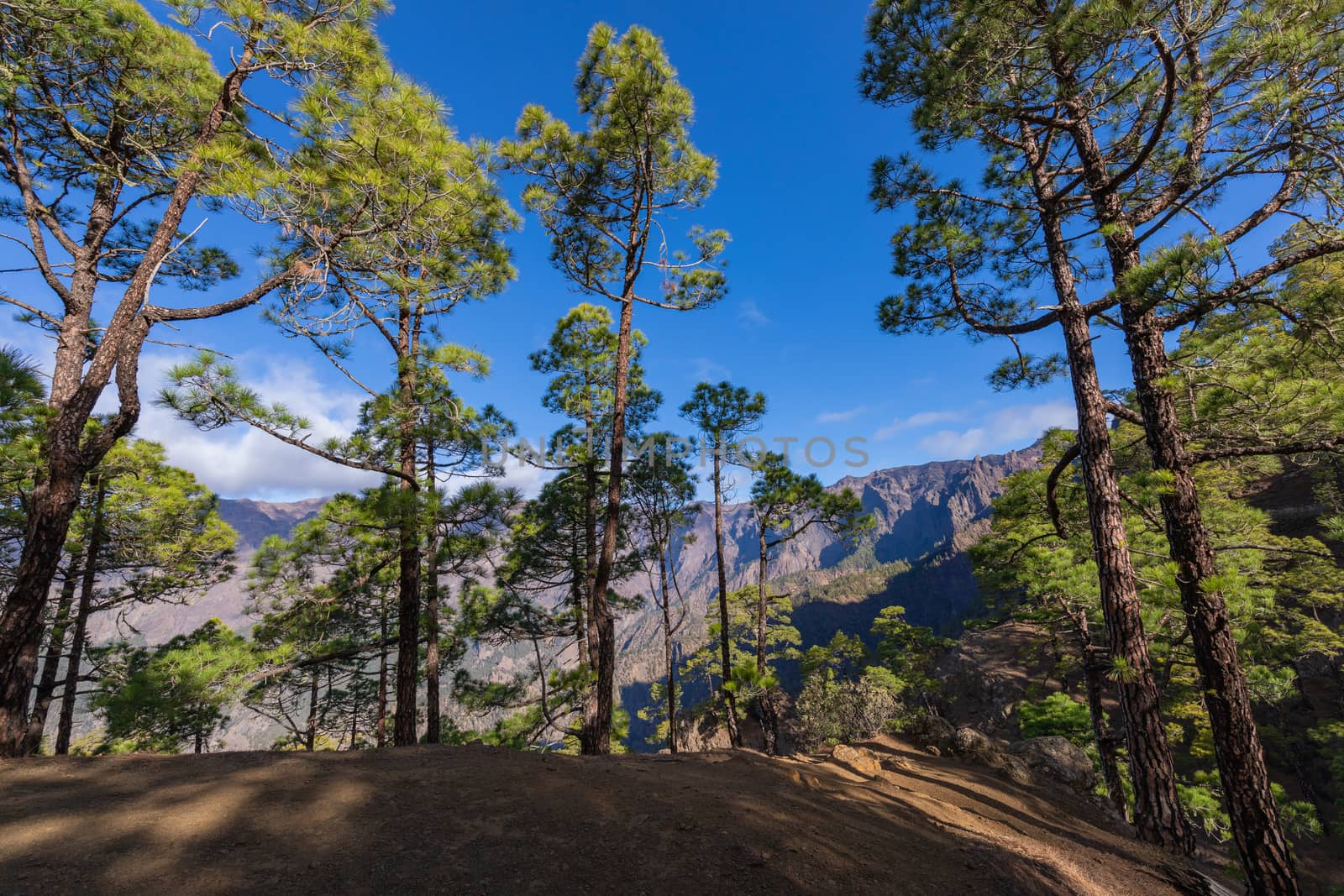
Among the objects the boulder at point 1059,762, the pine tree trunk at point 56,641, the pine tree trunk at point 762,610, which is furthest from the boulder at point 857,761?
the pine tree trunk at point 56,641

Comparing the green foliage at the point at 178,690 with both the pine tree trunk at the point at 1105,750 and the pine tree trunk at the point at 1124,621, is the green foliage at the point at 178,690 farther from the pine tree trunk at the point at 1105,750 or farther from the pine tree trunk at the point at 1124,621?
the pine tree trunk at the point at 1105,750

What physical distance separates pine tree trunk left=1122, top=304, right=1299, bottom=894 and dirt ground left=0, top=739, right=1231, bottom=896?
0.70 m

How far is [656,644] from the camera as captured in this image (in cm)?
→ 19125

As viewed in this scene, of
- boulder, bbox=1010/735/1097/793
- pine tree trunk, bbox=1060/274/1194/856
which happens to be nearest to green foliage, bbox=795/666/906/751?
boulder, bbox=1010/735/1097/793

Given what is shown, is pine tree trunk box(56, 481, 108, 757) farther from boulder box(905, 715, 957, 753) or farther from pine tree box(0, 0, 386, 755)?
boulder box(905, 715, 957, 753)

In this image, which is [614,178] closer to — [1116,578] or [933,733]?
[1116,578]

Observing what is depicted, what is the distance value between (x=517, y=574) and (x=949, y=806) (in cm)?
983

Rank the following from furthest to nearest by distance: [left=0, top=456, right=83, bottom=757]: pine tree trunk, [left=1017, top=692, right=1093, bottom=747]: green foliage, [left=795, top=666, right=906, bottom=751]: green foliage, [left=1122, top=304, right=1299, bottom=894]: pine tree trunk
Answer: [left=795, top=666, right=906, bottom=751]: green foliage, [left=1017, top=692, right=1093, bottom=747]: green foliage, [left=0, top=456, right=83, bottom=757]: pine tree trunk, [left=1122, top=304, right=1299, bottom=894]: pine tree trunk

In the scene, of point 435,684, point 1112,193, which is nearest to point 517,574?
point 435,684

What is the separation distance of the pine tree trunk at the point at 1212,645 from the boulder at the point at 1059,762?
5.96 meters

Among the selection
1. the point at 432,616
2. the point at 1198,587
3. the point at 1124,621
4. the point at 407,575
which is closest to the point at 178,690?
the point at 407,575

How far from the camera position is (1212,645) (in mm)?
4383

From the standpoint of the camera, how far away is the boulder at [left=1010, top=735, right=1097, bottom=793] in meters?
9.34

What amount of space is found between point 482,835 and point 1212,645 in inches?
256
